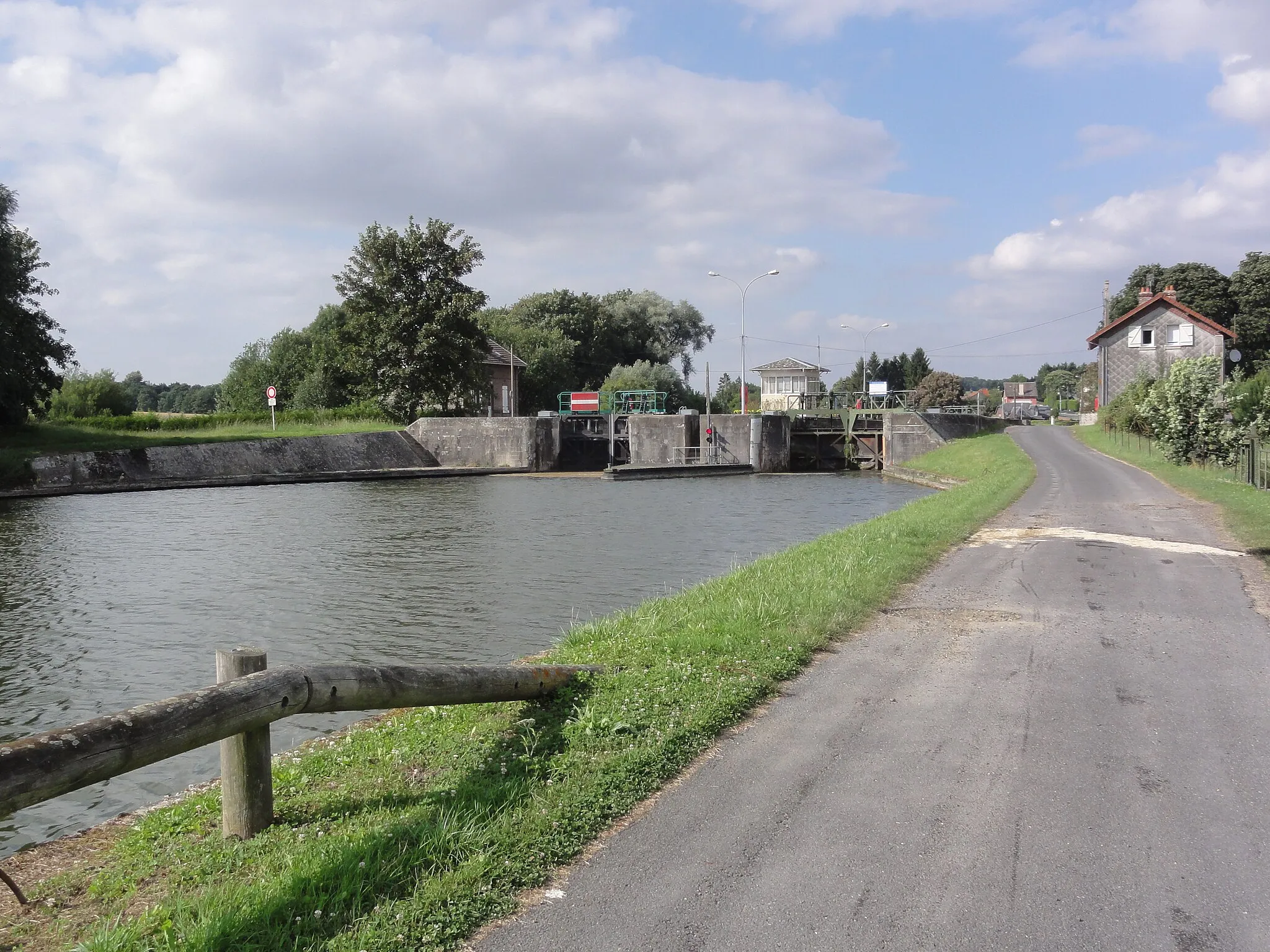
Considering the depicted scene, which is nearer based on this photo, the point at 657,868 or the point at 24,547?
the point at 657,868

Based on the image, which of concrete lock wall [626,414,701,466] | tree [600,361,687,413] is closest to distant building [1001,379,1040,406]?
tree [600,361,687,413]

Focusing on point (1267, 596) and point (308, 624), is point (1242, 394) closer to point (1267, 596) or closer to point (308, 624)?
point (1267, 596)

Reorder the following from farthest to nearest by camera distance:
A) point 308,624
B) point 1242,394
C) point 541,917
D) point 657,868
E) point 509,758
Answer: point 1242,394 → point 308,624 → point 509,758 → point 657,868 → point 541,917

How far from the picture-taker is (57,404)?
5647 centimetres

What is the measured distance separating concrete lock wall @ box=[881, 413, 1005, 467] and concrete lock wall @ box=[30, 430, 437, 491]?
87.4ft

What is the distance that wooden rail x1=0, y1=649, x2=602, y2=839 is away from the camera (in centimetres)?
375

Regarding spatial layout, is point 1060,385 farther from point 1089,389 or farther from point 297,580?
point 297,580

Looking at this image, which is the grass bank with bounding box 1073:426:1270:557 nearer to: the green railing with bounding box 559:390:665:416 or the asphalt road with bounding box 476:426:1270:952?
the asphalt road with bounding box 476:426:1270:952

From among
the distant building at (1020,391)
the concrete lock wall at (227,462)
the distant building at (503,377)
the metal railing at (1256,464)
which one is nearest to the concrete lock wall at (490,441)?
the concrete lock wall at (227,462)

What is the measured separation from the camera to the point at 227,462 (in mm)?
44375

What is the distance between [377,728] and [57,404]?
59086 millimetres

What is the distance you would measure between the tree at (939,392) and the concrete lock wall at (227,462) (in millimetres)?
62958

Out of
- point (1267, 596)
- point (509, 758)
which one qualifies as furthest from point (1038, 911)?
point (1267, 596)

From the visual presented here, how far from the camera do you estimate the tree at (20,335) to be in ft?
116
